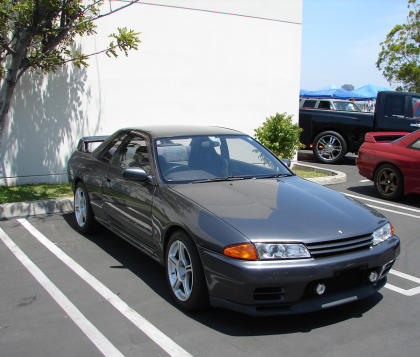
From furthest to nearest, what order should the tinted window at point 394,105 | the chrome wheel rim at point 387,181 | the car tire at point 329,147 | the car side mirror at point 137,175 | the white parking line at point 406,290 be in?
the car tire at point 329,147 → the tinted window at point 394,105 → the chrome wheel rim at point 387,181 → the car side mirror at point 137,175 → the white parking line at point 406,290

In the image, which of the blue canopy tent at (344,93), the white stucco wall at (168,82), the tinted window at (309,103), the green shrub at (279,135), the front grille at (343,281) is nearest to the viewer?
the front grille at (343,281)

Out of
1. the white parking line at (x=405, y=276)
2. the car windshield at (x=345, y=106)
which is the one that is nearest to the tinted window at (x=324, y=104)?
the car windshield at (x=345, y=106)

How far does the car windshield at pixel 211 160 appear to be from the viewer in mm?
4570

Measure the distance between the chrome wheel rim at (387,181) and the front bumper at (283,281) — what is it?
204 inches

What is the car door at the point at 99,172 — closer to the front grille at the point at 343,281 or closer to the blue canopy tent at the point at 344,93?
the front grille at the point at 343,281

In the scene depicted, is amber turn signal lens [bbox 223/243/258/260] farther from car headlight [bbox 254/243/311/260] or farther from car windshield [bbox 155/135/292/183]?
car windshield [bbox 155/135/292/183]

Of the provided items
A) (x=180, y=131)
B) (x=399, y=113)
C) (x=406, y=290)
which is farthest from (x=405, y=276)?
(x=399, y=113)

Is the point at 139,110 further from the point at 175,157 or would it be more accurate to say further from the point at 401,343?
the point at 401,343

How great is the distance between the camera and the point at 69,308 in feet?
12.9

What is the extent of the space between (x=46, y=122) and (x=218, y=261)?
664cm

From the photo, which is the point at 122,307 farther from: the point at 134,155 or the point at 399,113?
the point at 399,113

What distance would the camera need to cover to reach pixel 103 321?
3.69 meters

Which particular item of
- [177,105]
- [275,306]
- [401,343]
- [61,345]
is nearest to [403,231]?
[401,343]

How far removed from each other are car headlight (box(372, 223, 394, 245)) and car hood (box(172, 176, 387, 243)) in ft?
0.16
